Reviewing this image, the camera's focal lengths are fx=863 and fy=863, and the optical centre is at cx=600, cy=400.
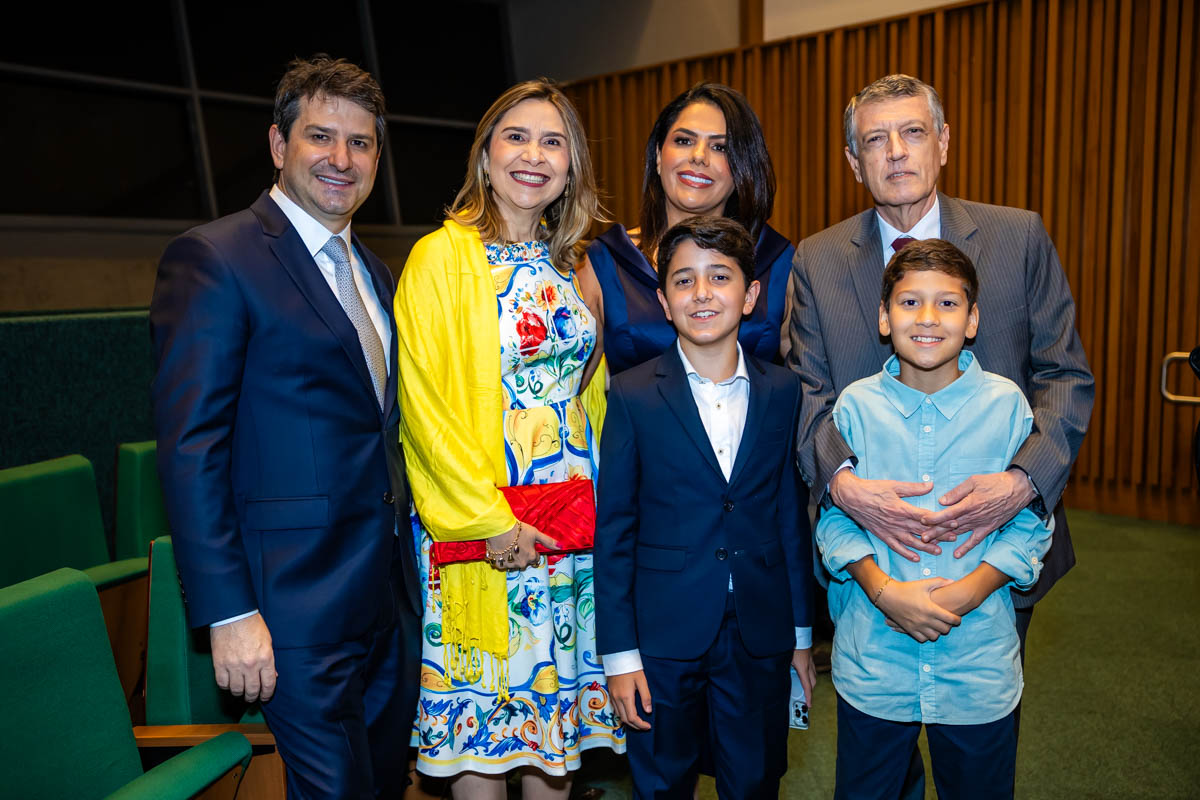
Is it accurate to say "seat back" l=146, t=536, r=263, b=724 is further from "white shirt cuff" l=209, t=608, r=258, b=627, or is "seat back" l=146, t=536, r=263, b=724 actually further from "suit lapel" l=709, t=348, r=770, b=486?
"suit lapel" l=709, t=348, r=770, b=486

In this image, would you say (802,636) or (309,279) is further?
(802,636)

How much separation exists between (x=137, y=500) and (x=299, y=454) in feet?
4.23

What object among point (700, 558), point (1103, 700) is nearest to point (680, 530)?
point (700, 558)

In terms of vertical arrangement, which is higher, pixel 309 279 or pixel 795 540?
pixel 309 279

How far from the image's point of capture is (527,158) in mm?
1998

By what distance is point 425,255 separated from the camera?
192 cm

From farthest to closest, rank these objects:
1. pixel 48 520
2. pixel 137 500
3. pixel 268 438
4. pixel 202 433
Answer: pixel 137 500, pixel 48 520, pixel 268 438, pixel 202 433

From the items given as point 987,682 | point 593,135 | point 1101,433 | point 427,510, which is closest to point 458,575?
point 427,510

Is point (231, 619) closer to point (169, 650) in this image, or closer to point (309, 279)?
point (169, 650)

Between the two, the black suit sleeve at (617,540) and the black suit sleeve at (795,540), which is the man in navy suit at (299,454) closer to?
the black suit sleeve at (617,540)

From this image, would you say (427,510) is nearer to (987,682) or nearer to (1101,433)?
(987,682)

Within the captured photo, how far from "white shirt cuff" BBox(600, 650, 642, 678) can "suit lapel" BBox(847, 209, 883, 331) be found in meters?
0.90

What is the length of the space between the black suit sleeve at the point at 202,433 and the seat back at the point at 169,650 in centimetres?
32

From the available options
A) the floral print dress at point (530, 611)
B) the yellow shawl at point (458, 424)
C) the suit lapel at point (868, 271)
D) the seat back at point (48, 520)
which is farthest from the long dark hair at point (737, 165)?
→ the seat back at point (48, 520)
